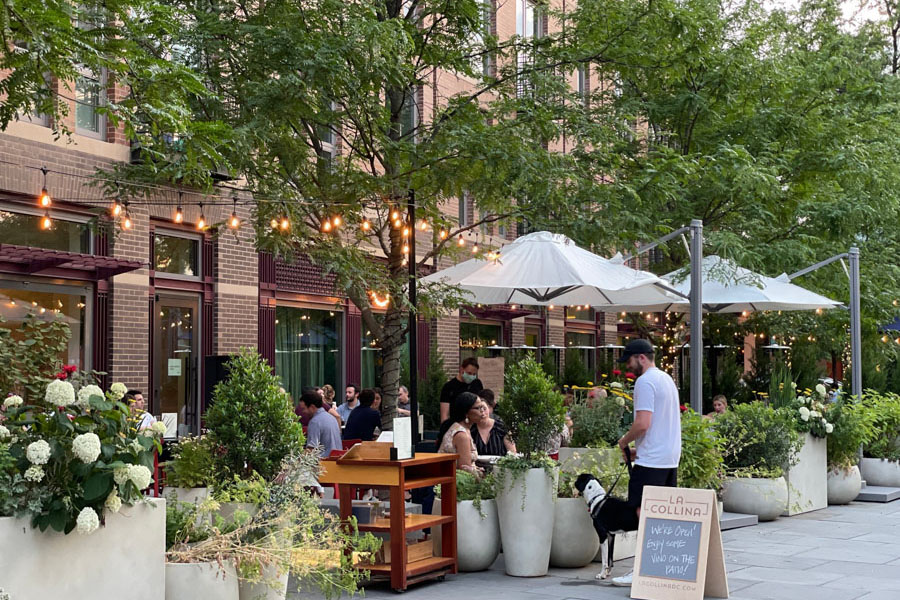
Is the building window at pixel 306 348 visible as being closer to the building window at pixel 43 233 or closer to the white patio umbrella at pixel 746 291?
the building window at pixel 43 233

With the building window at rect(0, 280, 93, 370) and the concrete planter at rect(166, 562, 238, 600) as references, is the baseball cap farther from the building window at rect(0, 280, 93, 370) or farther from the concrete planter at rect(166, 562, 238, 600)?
the building window at rect(0, 280, 93, 370)

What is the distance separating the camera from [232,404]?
26.3 ft

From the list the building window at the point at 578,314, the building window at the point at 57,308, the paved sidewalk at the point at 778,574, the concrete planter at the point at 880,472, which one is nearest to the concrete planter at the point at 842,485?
the concrete planter at the point at 880,472

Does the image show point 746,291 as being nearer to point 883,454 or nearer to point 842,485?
point 842,485

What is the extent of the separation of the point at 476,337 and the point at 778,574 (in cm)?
1689

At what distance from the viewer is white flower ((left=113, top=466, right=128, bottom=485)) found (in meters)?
5.80

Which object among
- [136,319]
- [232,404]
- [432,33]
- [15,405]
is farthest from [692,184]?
[15,405]

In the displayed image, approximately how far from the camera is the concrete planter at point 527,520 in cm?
959

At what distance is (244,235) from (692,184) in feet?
25.5

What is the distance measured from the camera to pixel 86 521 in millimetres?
5590

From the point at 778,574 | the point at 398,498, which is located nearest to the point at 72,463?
the point at 398,498

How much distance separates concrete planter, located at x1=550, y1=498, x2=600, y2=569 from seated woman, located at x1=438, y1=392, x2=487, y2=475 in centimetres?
90

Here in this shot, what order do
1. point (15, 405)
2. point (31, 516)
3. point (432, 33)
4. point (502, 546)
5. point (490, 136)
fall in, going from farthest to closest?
1. point (432, 33)
2. point (490, 136)
3. point (502, 546)
4. point (15, 405)
5. point (31, 516)

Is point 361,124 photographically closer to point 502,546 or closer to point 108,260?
point 108,260
